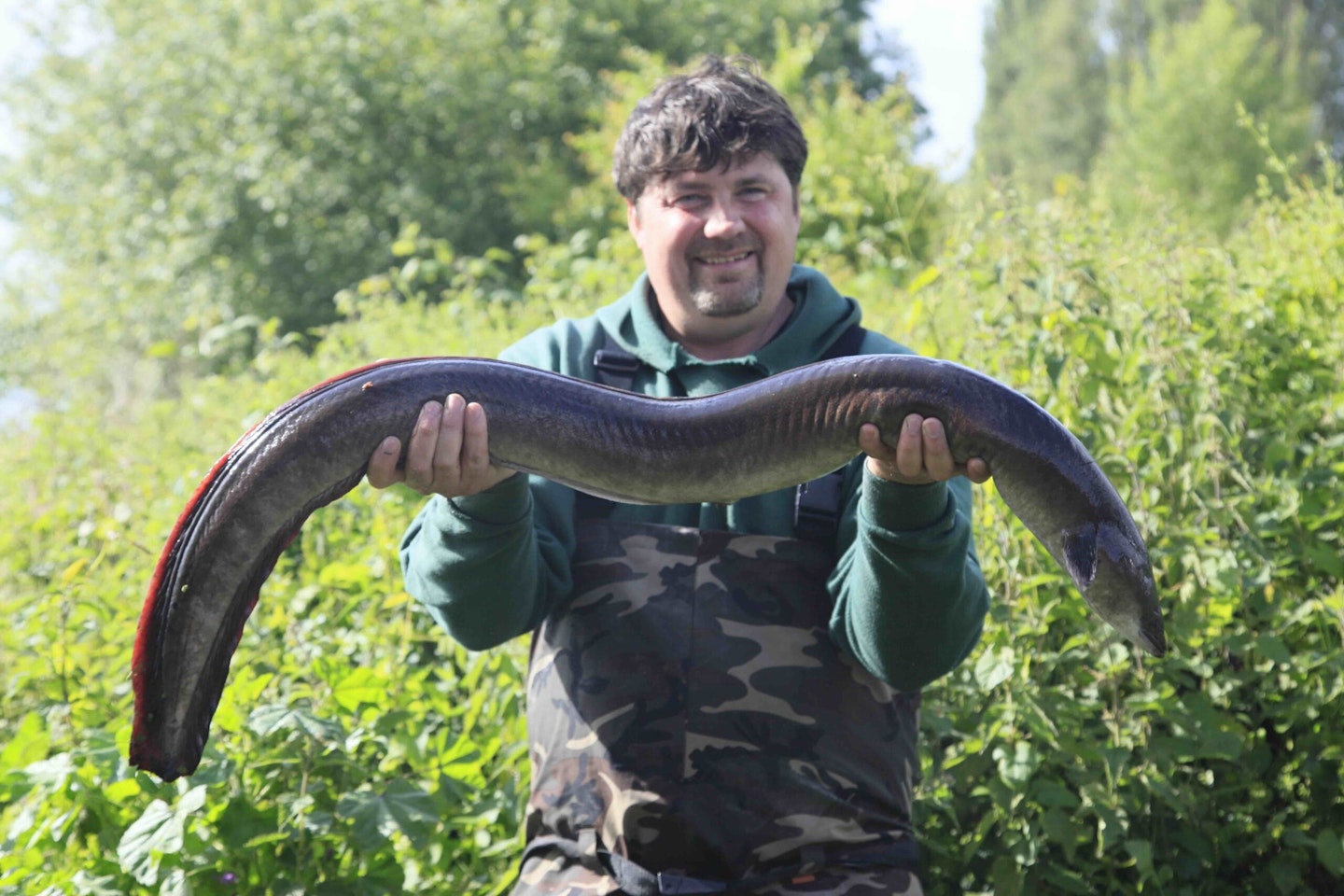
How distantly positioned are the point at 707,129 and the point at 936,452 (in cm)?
102

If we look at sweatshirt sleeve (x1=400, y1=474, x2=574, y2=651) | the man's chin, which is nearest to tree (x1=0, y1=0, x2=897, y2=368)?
the man's chin

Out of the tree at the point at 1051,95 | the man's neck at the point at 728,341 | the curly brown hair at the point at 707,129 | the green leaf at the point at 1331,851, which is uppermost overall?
the tree at the point at 1051,95

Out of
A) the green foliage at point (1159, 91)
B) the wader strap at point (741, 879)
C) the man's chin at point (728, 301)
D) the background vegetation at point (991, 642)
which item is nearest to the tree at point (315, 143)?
the green foliage at point (1159, 91)

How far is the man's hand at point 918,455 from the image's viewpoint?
233 cm

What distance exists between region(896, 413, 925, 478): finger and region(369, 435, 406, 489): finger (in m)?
0.92

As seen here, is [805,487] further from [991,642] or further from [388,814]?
[388,814]

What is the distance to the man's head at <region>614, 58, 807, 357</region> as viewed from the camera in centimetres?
291

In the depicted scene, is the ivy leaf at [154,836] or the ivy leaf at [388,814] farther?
the ivy leaf at [388,814]

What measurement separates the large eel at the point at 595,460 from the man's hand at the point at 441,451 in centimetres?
2

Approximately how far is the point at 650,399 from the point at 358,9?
582 inches

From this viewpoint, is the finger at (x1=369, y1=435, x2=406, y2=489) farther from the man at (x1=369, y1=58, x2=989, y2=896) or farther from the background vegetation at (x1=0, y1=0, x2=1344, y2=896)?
the background vegetation at (x1=0, y1=0, x2=1344, y2=896)

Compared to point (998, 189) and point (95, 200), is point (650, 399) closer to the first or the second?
point (998, 189)

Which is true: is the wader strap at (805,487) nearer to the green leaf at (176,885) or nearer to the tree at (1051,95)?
the green leaf at (176,885)

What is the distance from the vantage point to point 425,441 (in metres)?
2.35
